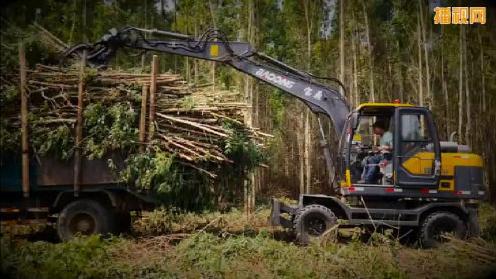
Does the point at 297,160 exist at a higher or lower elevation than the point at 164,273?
higher

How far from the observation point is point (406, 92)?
24.2m

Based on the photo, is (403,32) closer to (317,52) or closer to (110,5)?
(317,52)

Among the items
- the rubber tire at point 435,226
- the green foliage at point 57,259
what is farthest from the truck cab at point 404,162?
the green foliage at point 57,259

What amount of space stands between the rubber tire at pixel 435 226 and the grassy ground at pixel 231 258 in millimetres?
400

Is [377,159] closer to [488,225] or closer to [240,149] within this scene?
[240,149]

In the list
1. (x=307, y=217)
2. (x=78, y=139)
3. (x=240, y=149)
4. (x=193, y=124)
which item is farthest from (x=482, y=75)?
(x=78, y=139)

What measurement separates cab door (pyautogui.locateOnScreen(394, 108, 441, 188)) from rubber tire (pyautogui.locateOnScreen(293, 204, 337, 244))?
1.43 metres

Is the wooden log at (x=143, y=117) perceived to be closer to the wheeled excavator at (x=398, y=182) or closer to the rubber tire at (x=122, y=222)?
the rubber tire at (x=122, y=222)

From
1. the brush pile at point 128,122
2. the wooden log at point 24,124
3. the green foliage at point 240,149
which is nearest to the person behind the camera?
the wooden log at point 24,124

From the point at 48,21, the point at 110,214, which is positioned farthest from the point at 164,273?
the point at 48,21

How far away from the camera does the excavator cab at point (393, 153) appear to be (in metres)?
8.91

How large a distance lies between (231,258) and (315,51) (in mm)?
13268

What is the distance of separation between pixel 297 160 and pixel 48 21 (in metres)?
10.8

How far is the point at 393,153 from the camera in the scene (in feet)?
29.2
